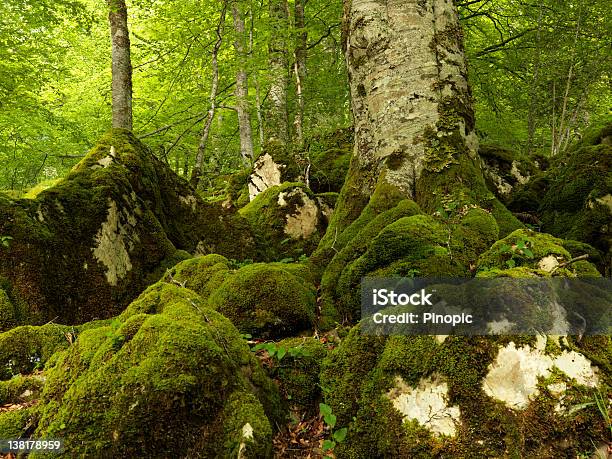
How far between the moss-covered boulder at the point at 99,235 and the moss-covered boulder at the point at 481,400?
11.8 feet

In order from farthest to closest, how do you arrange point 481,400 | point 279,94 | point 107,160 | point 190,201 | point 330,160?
point 279,94 < point 330,160 < point 190,201 < point 107,160 < point 481,400

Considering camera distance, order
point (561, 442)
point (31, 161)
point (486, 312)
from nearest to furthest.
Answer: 1. point (561, 442)
2. point (486, 312)
3. point (31, 161)

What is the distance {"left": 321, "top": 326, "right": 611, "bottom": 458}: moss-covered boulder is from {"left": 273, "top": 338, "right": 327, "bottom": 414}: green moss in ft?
1.68

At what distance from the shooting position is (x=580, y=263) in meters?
3.09

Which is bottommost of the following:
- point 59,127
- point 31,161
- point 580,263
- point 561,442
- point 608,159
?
point 561,442

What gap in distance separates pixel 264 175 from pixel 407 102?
5.43 metres

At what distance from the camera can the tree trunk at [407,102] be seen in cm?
477

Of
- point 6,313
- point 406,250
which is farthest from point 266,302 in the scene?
point 6,313

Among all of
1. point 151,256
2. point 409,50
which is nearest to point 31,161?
point 151,256

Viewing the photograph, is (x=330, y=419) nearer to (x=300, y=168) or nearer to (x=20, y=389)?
(x=20, y=389)

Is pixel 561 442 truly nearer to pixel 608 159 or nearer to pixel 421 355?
pixel 421 355

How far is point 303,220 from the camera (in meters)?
7.73

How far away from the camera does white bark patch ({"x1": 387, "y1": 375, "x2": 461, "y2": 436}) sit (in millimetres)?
2180

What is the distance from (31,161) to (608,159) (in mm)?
15464
